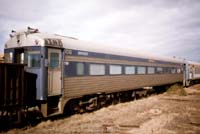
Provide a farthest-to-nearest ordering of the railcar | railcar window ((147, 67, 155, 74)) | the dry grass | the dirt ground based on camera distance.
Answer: the railcar → the dry grass → railcar window ((147, 67, 155, 74)) → the dirt ground

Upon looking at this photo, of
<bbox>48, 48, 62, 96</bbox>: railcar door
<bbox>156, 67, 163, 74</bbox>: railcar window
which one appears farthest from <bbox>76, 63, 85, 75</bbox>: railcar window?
<bbox>156, 67, 163, 74</bbox>: railcar window

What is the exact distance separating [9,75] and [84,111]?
495cm

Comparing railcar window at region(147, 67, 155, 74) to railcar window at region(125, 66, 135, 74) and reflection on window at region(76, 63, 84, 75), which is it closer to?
railcar window at region(125, 66, 135, 74)

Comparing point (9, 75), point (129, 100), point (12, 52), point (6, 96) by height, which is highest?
point (12, 52)

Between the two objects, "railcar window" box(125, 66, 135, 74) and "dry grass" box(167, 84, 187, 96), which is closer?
"railcar window" box(125, 66, 135, 74)

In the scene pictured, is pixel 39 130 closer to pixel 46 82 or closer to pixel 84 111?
pixel 46 82

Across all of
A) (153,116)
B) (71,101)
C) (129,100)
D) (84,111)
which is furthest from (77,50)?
(129,100)

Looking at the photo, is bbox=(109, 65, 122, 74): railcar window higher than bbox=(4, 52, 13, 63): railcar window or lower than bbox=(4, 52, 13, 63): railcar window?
lower

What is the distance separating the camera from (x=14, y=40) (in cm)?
995

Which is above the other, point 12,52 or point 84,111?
point 12,52

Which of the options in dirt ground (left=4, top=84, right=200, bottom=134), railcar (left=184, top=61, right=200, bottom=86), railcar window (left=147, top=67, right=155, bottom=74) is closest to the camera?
dirt ground (left=4, top=84, right=200, bottom=134)

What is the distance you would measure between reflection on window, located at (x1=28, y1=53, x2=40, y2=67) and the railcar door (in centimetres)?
48

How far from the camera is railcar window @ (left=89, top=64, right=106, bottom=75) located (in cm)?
1174

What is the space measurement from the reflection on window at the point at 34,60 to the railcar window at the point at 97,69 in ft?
10.6
